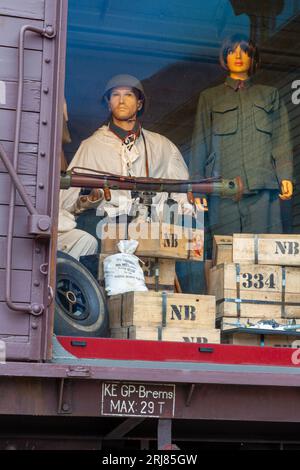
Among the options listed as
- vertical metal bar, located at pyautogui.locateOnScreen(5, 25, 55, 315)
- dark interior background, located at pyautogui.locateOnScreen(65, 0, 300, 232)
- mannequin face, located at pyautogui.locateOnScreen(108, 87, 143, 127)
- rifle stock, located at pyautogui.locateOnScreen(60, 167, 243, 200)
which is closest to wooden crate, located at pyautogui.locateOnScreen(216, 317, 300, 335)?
rifle stock, located at pyautogui.locateOnScreen(60, 167, 243, 200)

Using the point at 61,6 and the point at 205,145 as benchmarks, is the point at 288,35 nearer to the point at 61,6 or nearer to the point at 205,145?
the point at 205,145

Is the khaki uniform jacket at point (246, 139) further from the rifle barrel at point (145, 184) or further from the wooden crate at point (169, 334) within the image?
the wooden crate at point (169, 334)

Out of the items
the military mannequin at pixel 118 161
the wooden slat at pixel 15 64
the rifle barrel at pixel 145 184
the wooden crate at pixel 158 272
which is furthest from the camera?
the rifle barrel at pixel 145 184

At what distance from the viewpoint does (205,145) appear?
7.07 m

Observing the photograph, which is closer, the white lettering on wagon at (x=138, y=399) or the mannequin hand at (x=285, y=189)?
the white lettering on wagon at (x=138, y=399)

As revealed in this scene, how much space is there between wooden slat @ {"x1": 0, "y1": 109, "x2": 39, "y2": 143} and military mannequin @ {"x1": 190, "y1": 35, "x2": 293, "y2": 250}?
2548 mm

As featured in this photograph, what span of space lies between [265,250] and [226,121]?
6.57 ft

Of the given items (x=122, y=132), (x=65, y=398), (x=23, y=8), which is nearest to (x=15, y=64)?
(x=23, y=8)

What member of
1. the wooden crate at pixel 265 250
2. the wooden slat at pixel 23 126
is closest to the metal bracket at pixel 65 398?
the wooden slat at pixel 23 126

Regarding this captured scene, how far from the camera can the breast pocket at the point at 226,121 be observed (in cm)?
700

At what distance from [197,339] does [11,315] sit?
115cm

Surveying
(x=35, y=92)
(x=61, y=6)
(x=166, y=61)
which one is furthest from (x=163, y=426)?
(x=166, y=61)

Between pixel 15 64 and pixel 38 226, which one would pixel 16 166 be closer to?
pixel 38 226

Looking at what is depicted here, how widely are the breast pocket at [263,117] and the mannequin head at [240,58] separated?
30 centimetres
